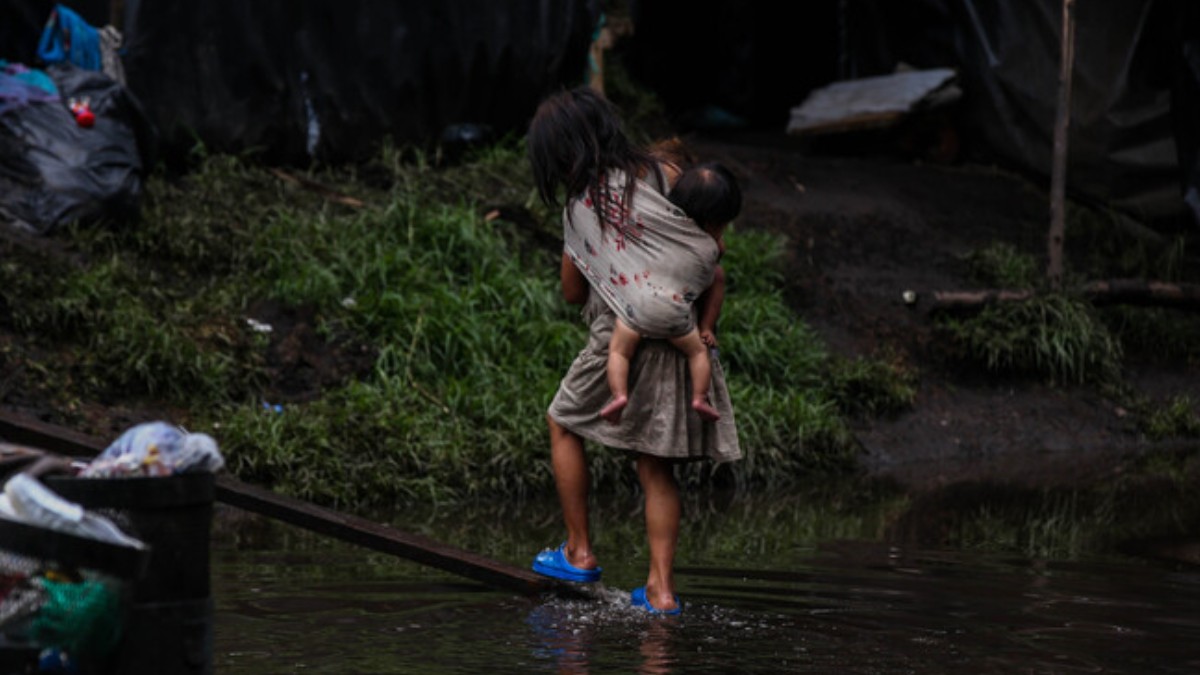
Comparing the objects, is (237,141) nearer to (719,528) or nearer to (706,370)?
(719,528)

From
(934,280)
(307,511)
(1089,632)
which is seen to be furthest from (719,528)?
(934,280)

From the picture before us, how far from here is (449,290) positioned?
32.4 feet

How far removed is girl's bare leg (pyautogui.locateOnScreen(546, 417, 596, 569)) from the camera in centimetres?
562

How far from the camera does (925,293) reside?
1130 centimetres

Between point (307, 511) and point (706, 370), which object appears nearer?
point (307, 511)

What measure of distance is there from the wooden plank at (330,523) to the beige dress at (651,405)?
485 millimetres

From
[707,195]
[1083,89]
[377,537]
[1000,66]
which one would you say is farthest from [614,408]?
[1000,66]

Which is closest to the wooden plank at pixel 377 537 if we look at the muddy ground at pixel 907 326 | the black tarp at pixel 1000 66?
the muddy ground at pixel 907 326

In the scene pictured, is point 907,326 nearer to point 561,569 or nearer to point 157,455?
point 561,569

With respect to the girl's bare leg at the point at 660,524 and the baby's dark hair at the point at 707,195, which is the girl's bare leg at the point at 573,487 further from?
the baby's dark hair at the point at 707,195

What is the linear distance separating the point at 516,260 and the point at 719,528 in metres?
3.02

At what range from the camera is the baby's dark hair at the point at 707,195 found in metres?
5.34

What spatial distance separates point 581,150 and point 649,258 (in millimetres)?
379

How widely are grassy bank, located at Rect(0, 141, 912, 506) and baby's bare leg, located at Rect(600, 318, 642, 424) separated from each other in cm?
288
